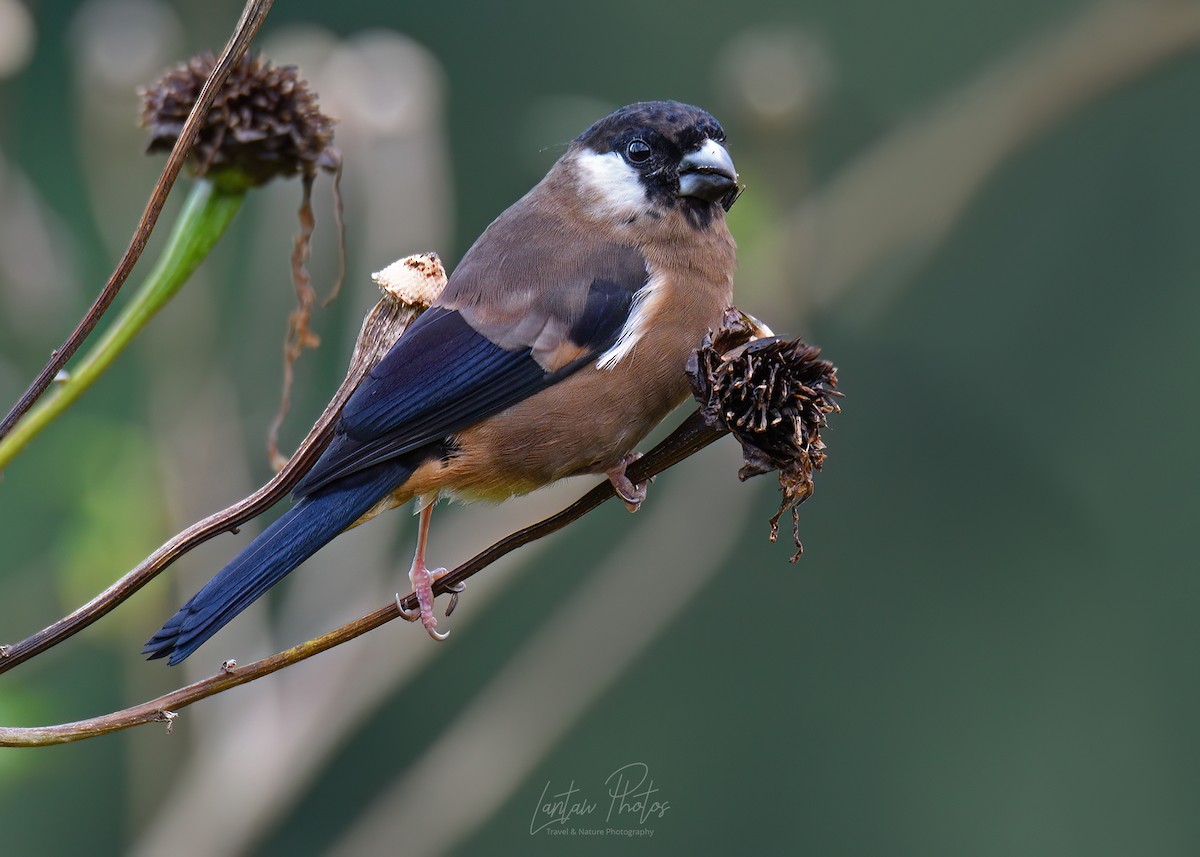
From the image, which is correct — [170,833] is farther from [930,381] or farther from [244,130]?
[930,381]

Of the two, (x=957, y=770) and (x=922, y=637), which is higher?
(x=922, y=637)

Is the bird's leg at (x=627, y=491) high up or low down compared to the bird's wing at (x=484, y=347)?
down

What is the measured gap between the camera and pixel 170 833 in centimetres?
296

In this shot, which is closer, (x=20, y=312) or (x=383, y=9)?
(x=20, y=312)

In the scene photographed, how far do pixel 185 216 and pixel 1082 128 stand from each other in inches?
157

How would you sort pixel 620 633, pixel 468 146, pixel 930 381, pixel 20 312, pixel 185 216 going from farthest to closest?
pixel 468 146, pixel 930 381, pixel 620 633, pixel 20 312, pixel 185 216

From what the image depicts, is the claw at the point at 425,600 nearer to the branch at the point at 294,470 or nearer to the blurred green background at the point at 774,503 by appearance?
the branch at the point at 294,470

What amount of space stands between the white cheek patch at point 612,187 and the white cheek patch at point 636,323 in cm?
20

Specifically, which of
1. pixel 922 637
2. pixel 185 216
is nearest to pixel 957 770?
pixel 922 637

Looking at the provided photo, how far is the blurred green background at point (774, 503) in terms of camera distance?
3.13 meters

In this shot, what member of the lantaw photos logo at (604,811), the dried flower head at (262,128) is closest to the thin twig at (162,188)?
the dried flower head at (262,128)

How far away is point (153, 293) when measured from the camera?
56.6 inches

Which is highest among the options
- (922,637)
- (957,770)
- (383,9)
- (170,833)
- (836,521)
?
(383,9)

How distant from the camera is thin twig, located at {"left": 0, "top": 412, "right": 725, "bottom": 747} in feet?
3.78
